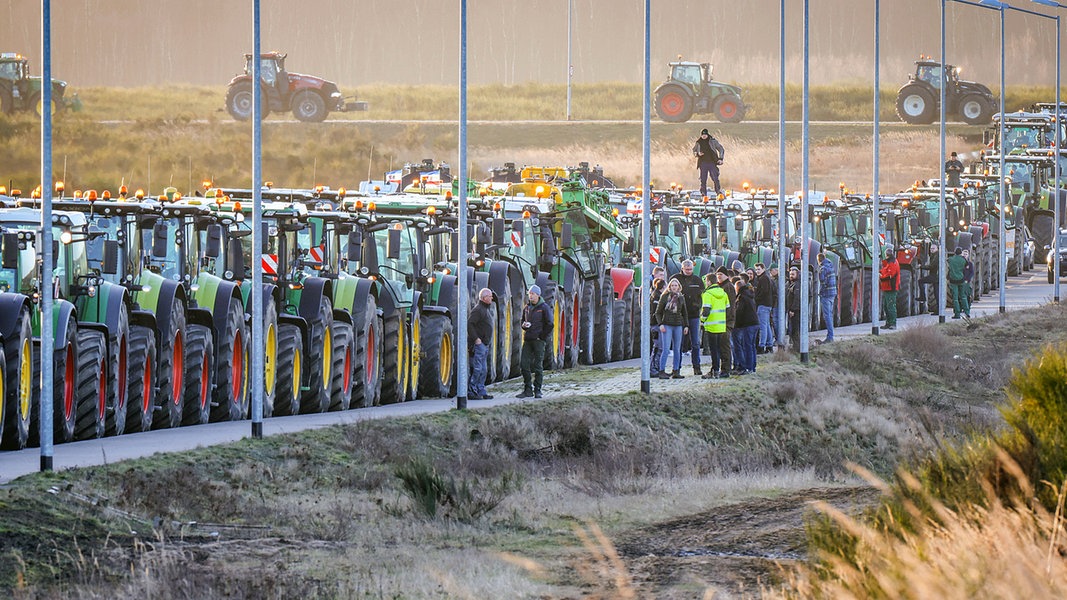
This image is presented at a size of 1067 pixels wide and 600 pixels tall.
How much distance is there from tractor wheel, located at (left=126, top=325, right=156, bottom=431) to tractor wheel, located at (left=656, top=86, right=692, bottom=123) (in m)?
64.1

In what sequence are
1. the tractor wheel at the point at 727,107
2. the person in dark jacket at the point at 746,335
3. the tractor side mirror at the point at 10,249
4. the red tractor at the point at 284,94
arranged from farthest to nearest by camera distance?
1. the tractor wheel at the point at 727,107
2. the red tractor at the point at 284,94
3. the person in dark jacket at the point at 746,335
4. the tractor side mirror at the point at 10,249

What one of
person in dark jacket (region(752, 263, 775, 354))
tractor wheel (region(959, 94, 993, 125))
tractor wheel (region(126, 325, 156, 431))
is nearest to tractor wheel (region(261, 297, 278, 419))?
tractor wheel (region(126, 325, 156, 431))

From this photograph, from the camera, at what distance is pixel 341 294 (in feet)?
83.2

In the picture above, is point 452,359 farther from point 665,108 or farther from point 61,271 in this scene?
point 665,108

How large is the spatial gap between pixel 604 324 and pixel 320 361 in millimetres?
11543

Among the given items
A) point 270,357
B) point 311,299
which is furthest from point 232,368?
point 311,299

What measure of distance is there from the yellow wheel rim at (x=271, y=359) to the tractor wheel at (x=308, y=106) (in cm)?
5497

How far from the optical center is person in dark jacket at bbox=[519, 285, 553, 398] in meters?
27.0

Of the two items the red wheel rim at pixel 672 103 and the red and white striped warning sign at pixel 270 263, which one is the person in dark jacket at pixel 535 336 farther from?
the red wheel rim at pixel 672 103

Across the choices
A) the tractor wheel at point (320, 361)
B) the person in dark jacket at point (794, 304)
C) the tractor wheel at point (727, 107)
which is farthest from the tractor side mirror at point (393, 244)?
the tractor wheel at point (727, 107)

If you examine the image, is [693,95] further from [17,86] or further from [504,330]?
[504,330]

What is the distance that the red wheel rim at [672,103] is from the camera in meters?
85.1

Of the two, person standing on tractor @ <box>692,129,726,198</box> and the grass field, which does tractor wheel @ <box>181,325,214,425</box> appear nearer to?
the grass field

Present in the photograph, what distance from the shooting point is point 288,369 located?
24.0 meters
